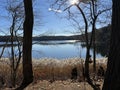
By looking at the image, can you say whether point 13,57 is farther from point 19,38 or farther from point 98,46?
point 98,46

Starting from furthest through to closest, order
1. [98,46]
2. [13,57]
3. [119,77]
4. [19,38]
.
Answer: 1. [98,46]
2. [19,38]
3. [13,57]
4. [119,77]

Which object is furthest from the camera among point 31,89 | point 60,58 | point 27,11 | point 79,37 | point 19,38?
point 60,58

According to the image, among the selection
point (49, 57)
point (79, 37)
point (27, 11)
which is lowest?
point (49, 57)

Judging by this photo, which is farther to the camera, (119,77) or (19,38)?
(19,38)

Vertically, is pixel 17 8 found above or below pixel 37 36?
above

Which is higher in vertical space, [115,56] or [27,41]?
[115,56]

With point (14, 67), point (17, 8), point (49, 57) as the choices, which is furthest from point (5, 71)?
point (49, 57)

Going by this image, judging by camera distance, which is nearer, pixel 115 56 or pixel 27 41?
pixel 115 56

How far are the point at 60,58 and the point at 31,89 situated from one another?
51.6 feet

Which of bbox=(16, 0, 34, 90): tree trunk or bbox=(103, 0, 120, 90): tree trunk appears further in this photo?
bbox=(16, 0, 34, 90): tree trunk

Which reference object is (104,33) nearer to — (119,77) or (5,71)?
(5,71)

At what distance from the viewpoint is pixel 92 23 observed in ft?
54.3

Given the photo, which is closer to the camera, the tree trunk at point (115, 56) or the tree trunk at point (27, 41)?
the tree trunk at point (115, 56)

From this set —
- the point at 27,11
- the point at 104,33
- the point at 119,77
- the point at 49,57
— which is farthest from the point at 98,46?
the point at 119,77
